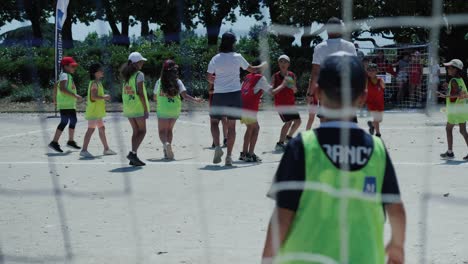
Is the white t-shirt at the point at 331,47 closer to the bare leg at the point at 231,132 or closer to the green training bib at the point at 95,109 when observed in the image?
the bare leg at the point at 231,132

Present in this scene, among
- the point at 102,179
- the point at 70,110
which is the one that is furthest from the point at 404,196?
the point at 70,110

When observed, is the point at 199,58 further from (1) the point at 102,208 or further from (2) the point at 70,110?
(1) the point at 102,208

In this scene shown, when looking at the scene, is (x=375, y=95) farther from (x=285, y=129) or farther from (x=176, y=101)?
(x=176, y=101)

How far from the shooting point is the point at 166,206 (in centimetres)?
656

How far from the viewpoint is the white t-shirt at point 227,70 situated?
871 centimetres

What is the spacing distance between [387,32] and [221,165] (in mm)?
2597

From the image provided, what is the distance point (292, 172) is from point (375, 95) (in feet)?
27.6

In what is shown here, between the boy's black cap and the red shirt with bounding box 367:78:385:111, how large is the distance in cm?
799

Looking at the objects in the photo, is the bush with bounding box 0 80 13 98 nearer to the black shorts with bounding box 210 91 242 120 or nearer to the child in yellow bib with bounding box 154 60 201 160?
the child in yellow bib with bounding box 154 60 201 160

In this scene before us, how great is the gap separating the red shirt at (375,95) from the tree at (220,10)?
5043mm

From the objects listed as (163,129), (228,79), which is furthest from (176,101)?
(228,79)

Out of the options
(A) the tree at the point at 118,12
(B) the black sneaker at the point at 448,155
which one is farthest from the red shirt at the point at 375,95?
(A) the tree at the point at 118,12

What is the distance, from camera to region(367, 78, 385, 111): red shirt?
10.7 meters

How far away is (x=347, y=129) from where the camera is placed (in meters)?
2.73
